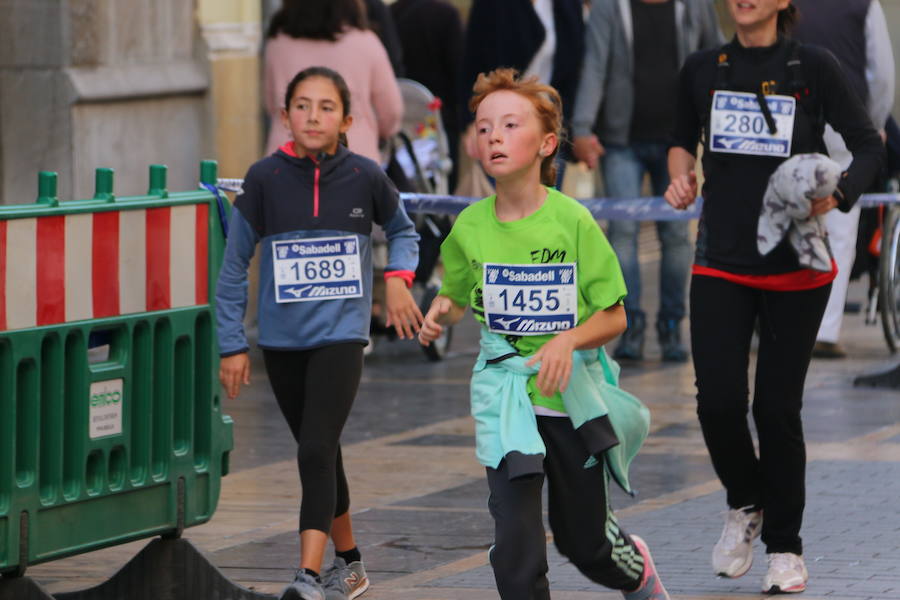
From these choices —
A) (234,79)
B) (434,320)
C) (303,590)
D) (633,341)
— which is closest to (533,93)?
(434,320)

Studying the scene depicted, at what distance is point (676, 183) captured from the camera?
6422mm

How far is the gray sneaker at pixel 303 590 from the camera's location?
5.87 meters

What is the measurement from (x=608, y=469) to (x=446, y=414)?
4.90m

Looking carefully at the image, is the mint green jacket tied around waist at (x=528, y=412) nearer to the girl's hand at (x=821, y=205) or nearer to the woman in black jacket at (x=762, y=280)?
the woman in black jacket at (x=762, y=280)

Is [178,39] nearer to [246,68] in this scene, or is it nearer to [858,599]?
[246,68]

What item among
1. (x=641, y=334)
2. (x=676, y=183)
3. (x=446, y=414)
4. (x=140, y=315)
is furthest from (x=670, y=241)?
(x=140, y=315)

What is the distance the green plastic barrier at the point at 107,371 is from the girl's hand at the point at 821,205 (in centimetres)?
168

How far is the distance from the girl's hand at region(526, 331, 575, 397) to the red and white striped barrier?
1.36 metres

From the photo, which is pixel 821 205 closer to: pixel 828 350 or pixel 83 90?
pixel 828 350

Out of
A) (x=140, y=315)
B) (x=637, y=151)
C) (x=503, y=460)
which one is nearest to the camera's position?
(x=503, y=460)

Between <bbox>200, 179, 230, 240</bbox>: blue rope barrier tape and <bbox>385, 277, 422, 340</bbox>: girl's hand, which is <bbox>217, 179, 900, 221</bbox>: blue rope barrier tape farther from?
<bbox>385, 277, 422, 340</bbox>: girl's hand

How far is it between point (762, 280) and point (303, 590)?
158 cm

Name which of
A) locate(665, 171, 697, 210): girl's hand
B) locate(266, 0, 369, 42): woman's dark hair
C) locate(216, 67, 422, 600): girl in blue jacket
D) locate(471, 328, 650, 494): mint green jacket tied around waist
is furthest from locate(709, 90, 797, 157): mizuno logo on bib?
locate(266, 0, 369, 42): woman's dark hair

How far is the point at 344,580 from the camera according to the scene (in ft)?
20.4
